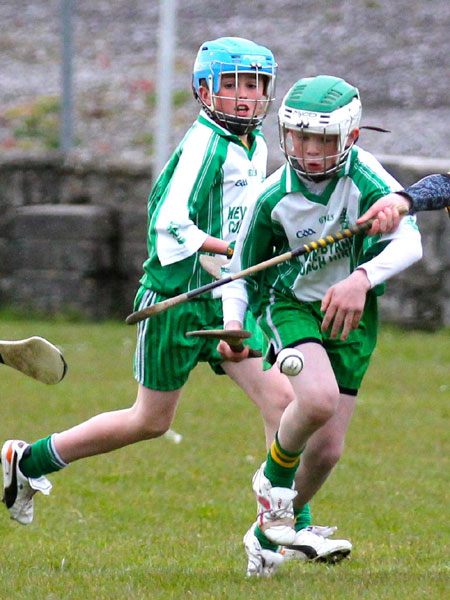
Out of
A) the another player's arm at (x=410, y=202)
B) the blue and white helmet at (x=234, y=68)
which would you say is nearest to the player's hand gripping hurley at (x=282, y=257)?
the another player's arm at (x=410, y=202)

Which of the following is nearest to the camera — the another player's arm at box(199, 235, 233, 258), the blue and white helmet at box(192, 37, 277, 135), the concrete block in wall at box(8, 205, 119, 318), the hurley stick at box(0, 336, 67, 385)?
the hurley stick at box(0, 336, 67, 385)

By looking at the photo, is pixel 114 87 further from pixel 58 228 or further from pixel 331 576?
pixel 331 576

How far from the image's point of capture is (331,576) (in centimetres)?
485

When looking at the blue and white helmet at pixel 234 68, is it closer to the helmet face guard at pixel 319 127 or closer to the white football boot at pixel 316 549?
the helmet face guard at pixel 319 127

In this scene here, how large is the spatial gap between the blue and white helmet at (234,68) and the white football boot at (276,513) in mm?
1635

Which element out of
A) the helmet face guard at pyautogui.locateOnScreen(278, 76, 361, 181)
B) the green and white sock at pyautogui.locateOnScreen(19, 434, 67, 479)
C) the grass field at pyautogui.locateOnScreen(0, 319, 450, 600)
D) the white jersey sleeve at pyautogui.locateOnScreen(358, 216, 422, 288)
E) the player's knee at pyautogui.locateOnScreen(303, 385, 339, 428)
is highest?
the helmet face guard at pyautogui.locateOnScreen(278, 76, 361, 181)

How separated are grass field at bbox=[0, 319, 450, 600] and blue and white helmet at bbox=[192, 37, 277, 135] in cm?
188

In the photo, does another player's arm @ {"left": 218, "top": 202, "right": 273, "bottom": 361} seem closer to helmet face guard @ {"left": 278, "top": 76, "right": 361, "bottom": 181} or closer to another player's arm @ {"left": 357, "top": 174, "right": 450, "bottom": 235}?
helmet face guard @ {"left": 278, "top": 76, "right": 361, "bottom": 181}

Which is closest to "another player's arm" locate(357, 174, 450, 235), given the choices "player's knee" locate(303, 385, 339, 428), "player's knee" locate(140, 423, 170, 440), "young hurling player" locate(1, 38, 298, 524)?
"player's knee" locate(303, 385, 339, 428)

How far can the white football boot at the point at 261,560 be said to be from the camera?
491cm

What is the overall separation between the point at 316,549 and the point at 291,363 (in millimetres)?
1067

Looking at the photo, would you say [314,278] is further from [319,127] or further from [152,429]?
[152,429]

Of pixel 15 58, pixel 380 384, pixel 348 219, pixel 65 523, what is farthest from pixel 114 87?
pixel 348 219

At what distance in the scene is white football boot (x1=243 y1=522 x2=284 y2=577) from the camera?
16.1 feet
